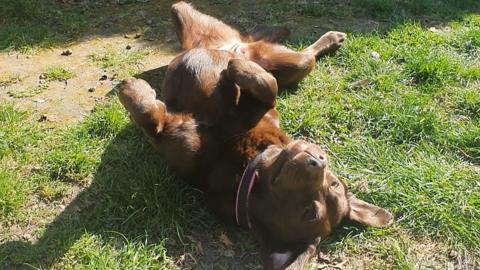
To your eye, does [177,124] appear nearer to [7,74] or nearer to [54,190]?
[54,190]

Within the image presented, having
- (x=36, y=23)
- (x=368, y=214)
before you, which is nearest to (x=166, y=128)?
(x=368, y=214)

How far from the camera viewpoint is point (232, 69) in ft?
13.4

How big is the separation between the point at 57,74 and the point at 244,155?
226cm

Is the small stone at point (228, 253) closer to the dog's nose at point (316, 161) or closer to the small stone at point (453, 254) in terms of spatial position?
the dog's nose at point (316, 161)

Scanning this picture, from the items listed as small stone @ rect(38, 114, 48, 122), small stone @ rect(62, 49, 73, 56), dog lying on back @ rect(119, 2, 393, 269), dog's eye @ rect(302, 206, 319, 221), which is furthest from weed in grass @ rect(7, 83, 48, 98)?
dog's eye @ rect(302, 206, 319, 221)

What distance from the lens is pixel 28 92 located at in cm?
491

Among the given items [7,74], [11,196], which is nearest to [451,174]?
[11,196]

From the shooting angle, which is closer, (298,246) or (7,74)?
(298,246)

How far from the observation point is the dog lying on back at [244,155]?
3402 millimetres

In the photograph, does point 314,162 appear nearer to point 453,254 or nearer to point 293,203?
point 293,203

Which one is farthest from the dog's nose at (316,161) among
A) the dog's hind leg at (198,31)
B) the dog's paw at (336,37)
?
the dog's paw at (336,37)

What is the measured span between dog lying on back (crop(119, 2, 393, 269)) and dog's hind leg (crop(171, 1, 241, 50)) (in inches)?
7.3

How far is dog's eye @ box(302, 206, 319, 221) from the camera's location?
3.39 meters

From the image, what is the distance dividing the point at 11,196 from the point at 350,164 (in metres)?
2.49
